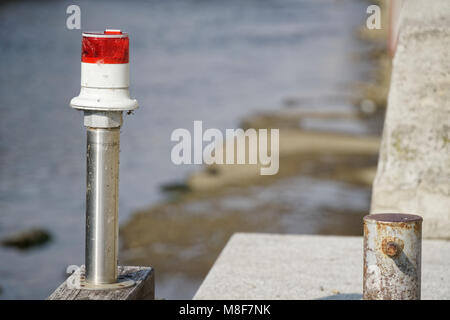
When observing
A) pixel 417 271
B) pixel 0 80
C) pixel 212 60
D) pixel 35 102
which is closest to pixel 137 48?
pixel 212 60

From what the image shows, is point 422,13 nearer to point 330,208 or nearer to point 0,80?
point 330,208

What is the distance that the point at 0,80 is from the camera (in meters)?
25.2

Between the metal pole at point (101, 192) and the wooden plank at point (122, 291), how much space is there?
0.13m

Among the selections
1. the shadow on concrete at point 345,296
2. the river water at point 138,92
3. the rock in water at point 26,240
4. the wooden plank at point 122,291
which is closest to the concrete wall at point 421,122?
the shadow on concrete at point 345,296

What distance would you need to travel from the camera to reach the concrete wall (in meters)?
5.73

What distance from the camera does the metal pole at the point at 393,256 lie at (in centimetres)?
336

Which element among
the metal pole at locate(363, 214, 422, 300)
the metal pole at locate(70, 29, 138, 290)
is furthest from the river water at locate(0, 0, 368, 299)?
the metal pole at locate(363, 214, 422, 300)

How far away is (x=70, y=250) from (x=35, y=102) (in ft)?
39.1

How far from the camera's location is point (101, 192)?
348 centimetres

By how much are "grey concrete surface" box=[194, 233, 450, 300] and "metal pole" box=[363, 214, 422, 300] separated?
3.78 feet

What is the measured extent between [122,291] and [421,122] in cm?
295

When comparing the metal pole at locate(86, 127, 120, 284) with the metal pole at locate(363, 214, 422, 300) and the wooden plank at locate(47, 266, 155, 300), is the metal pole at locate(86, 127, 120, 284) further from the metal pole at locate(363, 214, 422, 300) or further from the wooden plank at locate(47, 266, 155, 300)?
the metal pole at locate(363, 214, 422, 300)

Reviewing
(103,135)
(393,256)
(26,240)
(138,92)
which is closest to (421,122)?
(393,256)

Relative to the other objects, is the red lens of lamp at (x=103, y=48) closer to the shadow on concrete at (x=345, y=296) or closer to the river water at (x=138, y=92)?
→ the shadow on concrete at (x=345, y=296)
